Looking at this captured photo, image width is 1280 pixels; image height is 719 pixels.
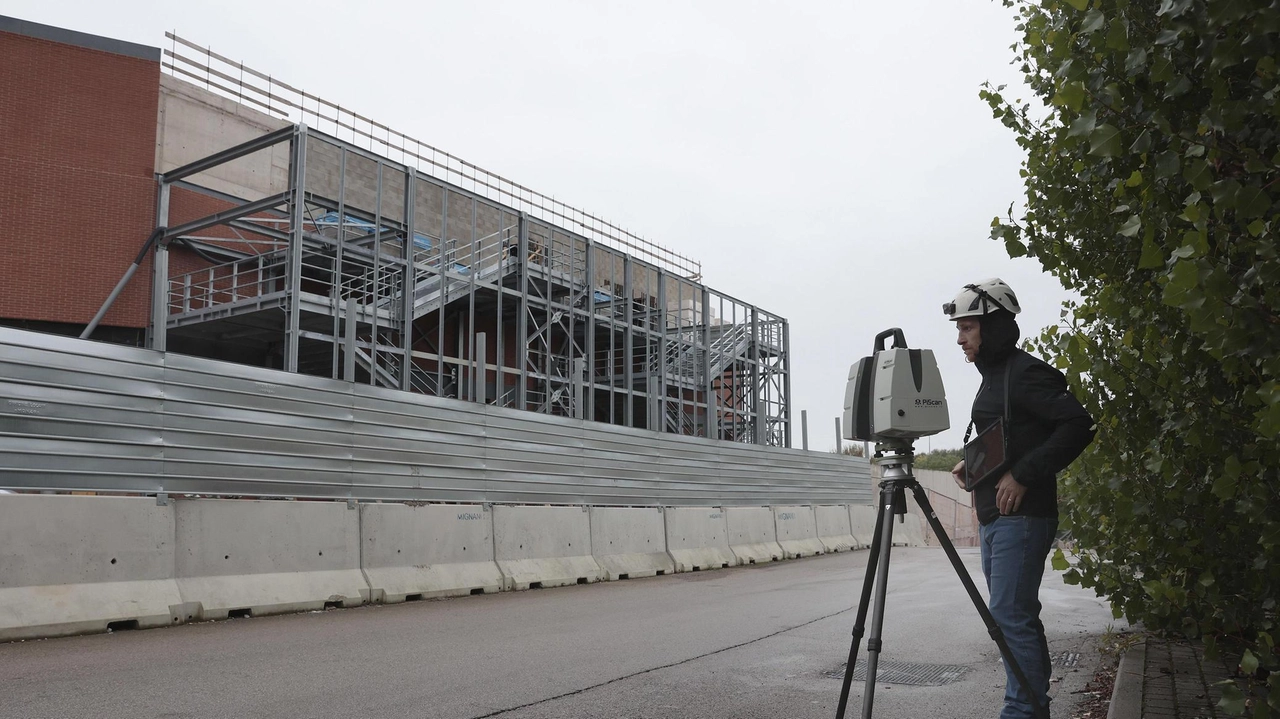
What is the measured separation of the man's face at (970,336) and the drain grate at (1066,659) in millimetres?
4151

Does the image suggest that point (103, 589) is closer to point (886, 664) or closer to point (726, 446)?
point (886, 664)

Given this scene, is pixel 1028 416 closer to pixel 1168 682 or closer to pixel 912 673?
pixel 1168 682

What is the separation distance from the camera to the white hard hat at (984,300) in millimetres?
4641

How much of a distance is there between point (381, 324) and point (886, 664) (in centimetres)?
1613

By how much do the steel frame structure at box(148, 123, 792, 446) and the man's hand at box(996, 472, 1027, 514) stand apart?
1228 centimetres

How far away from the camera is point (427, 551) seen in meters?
14.3

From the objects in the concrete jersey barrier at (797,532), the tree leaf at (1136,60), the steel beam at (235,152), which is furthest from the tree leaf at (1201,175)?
the concrete jersey barrier at (797,532)

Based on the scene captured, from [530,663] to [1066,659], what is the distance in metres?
4.23

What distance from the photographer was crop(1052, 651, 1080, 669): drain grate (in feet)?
25.8

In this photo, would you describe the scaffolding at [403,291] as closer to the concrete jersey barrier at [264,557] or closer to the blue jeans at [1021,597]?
the concrete jersey barrier at [264,557]

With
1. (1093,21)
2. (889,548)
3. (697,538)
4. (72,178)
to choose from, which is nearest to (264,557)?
(889,548)

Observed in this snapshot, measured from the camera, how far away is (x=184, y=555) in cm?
1094

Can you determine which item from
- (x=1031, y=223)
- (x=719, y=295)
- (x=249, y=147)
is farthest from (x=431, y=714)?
(x=719, y=295)

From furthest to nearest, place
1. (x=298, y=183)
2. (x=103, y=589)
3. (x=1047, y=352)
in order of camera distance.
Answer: (x=298, y=183), (x=103, y=589), (x=1047, y=352)
